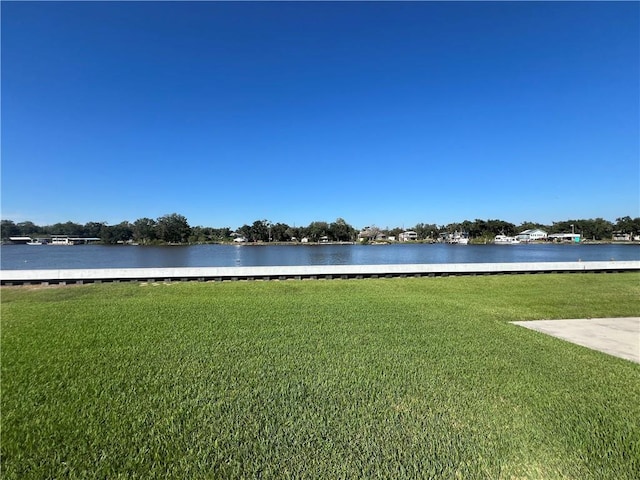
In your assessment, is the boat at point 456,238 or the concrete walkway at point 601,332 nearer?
the concrete walkway at point 601,332

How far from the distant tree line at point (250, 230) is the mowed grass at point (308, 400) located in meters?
82.1

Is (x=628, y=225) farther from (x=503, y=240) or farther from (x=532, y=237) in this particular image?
(x=503, y=240)

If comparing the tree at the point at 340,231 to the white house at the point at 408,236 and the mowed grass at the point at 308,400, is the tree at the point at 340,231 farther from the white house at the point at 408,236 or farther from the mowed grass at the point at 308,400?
the mowed grass at the point at 308,400

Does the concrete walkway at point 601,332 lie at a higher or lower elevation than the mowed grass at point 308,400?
lower

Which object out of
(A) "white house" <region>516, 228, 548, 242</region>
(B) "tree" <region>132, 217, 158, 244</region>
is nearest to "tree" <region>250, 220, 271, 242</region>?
(B) "tree" <region>132, 217, 158, 244</region>

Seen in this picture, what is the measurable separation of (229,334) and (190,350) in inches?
30.0

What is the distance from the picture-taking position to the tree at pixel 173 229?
79562mm

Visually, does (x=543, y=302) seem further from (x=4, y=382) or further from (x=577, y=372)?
(x=4, y=382)

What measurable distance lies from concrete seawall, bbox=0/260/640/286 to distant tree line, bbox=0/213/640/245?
73.7 metres

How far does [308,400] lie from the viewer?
2.67 metres

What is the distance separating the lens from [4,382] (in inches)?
118

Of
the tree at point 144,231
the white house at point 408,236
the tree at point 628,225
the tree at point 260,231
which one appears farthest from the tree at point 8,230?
the tree at point 628,225

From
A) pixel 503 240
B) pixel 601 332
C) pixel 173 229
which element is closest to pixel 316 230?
pixel 173 229

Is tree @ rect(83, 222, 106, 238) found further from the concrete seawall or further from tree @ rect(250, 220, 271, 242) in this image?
the concrete seawall
